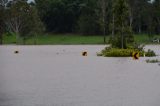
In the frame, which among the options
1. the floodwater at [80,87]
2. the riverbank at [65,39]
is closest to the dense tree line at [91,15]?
the riverbank at [65,39]

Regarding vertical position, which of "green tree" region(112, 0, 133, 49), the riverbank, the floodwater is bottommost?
the riverbank

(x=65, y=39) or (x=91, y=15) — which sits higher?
(x=91, y=15)

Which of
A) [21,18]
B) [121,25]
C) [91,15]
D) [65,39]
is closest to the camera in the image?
[121,25]

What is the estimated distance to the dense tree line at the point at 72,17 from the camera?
93188 millimetres

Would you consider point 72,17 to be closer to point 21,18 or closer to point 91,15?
point 91,15

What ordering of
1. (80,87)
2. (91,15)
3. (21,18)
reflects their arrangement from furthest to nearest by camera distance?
(91,15) < (21,18) < (80,87)

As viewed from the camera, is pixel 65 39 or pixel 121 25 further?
pixel 65 39

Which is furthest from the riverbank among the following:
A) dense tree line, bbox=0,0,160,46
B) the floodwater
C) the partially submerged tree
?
the floodwater

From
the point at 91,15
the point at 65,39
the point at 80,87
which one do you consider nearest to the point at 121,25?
the point at 80,87

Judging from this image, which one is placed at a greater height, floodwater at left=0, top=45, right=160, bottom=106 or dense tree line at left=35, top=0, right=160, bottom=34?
dense tree line at left=35, top=0, right=160, bottom=34

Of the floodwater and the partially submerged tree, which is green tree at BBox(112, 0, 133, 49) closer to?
the floodwater

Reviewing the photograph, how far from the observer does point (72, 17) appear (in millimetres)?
109562

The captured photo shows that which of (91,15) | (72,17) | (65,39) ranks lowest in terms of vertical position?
(65,39)

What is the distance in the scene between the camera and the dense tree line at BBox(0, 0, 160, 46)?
306ft
